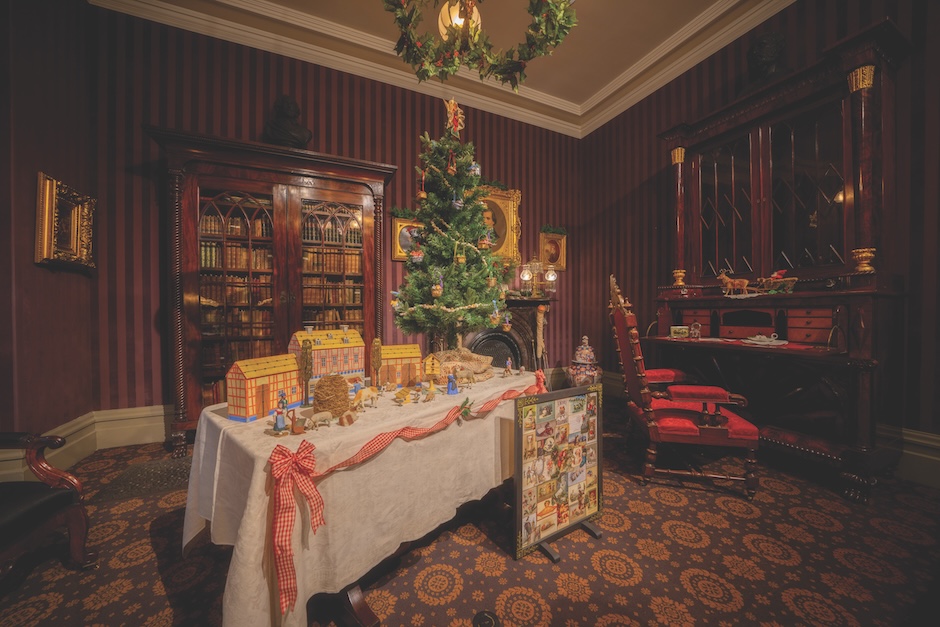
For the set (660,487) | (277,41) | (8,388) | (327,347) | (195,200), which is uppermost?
(277,41)

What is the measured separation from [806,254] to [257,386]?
4329 mm

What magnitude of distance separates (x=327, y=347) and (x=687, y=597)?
2.17 m

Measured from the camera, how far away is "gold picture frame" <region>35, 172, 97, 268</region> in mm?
2689

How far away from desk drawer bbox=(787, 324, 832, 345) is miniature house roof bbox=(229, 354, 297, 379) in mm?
3837

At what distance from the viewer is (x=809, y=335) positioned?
2852 mm

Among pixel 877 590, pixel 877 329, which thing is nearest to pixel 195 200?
pixel 877 590

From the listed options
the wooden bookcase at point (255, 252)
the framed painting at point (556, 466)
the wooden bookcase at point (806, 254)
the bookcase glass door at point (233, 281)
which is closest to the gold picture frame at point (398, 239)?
the wooden bookcase at point (255, 252)

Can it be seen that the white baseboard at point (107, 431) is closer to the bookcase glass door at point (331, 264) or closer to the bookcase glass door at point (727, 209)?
the bookcase glass door at point (331, 264)

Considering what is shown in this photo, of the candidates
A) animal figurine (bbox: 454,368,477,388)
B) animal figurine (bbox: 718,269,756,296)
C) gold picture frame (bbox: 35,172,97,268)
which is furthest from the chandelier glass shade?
gold picture frame (bbox: 35,172,97,268)

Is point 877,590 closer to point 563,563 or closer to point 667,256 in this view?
point 563,563

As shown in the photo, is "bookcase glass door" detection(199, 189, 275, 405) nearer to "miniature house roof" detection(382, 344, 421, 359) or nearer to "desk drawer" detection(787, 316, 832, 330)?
"miniature house roof" detection(382, 344, 421, 359)

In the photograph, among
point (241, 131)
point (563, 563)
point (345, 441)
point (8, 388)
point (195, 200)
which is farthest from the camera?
point (241, 131)

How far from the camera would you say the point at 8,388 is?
2.43m

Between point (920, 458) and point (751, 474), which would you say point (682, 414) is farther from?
point (920, 458)
